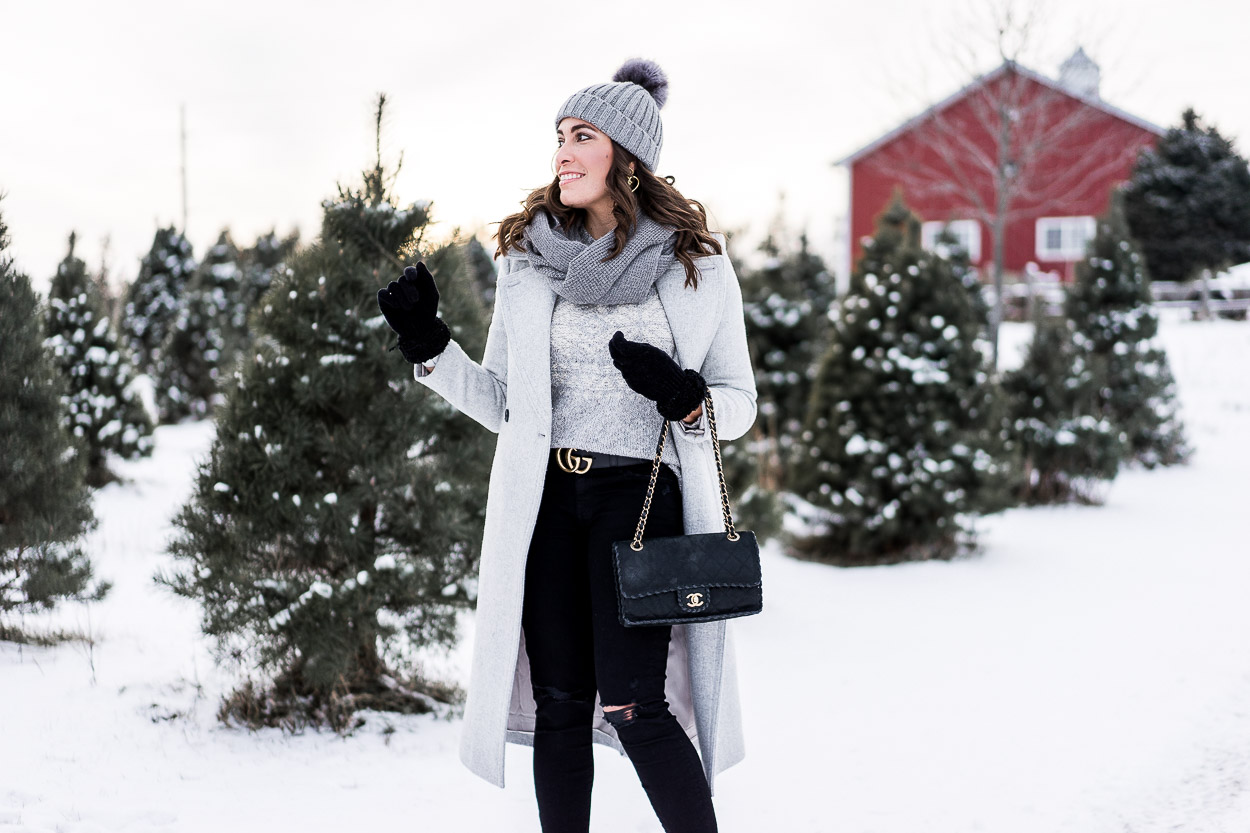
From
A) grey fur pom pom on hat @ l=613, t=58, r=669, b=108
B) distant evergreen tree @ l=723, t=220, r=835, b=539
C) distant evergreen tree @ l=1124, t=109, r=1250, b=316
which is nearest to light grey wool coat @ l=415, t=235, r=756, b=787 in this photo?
grey fur pom pom on hat @ l=613, t=58, r=669, b=108

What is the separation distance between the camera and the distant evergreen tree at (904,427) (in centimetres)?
768

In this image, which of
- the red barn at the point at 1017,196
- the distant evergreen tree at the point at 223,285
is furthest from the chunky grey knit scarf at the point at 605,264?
the red barn at the point at 1017,196

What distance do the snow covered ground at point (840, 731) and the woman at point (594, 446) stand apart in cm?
86

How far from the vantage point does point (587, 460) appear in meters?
2.42

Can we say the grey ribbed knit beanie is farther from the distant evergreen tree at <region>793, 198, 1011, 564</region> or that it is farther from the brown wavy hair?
the distant evergreen tree at <region>793, 198, 1011, 564</region>

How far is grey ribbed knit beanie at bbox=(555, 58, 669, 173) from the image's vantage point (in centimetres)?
252

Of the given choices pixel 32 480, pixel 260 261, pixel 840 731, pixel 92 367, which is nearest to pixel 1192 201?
pixel 260 261

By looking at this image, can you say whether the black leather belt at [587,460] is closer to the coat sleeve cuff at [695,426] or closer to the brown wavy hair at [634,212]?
the coat sleeve cuff at [695,426]

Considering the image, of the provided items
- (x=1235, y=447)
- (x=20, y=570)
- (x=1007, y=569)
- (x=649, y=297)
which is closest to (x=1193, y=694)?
(x=1007, y=569)

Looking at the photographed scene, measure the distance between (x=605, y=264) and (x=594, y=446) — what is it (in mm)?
433

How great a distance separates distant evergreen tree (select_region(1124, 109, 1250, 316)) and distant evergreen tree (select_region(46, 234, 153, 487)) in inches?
934

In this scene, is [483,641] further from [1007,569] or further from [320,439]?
[1007,569]

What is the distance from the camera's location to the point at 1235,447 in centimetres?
1423

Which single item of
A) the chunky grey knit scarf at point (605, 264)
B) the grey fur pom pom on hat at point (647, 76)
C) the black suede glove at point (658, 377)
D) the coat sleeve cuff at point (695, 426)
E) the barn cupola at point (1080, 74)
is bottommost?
the coat sleeve cuff at point (695, 426)
